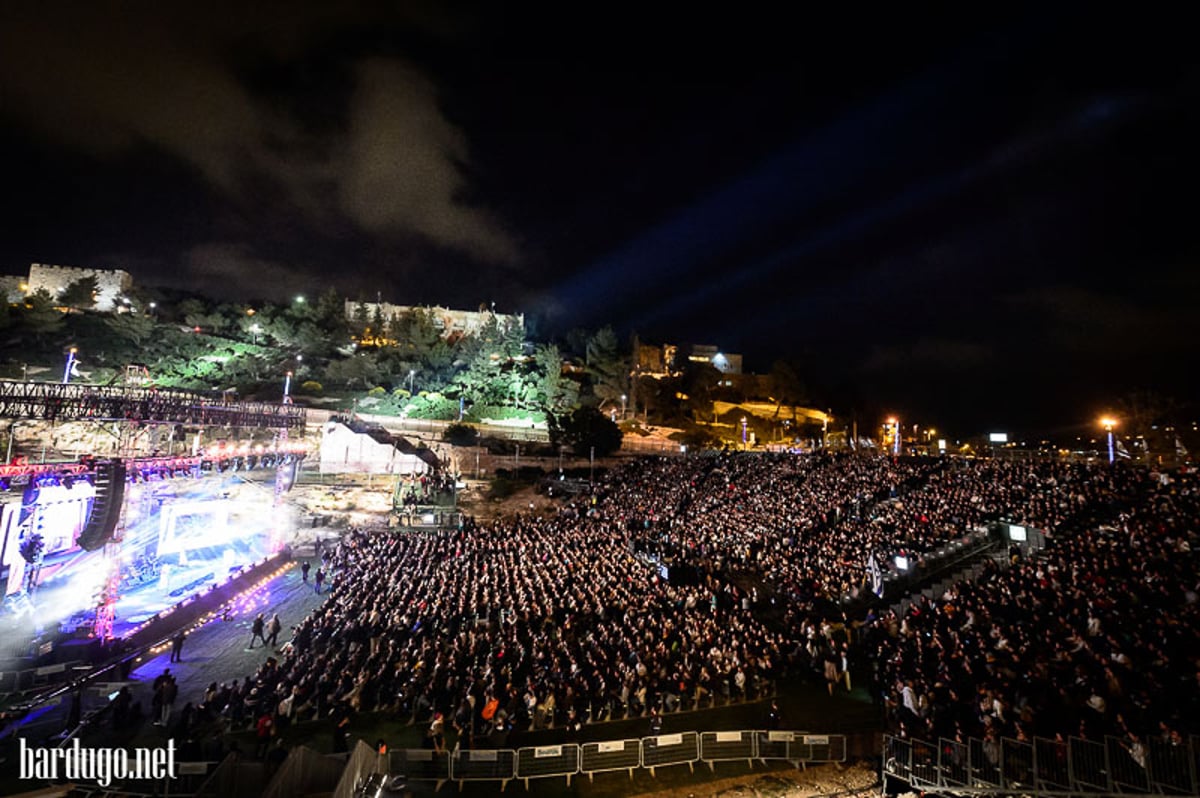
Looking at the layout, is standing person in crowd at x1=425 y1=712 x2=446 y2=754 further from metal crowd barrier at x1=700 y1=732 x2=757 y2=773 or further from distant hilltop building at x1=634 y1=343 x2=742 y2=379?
distant hilltop building at x1=634 y1=343 x2=742 y2=379

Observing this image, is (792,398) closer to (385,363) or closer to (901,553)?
(385,363)

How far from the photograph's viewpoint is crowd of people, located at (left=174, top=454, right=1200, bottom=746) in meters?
9.88

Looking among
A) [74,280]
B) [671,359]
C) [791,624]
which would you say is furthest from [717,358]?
[74,280]

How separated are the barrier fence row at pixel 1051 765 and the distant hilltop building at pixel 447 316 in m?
83.1

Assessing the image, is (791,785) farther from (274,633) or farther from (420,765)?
(274,633)

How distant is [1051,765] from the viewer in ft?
25.6

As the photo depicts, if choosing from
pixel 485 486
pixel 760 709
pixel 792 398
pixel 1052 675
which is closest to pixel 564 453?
pixel 485 486

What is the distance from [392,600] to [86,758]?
25.2 ft

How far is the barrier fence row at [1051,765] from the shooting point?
7.06 m

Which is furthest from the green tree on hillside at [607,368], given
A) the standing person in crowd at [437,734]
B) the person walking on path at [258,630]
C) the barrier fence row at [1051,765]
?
the barrier fence row at [1051,765]

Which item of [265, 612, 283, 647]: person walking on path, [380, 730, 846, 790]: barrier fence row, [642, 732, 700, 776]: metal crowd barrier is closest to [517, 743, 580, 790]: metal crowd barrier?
[380, 730, 846, 790]: barrier fence row

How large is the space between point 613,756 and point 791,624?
739 centimetres

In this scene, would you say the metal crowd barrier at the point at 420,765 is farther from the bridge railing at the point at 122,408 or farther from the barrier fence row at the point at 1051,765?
the bridge railing at the point at 122,408

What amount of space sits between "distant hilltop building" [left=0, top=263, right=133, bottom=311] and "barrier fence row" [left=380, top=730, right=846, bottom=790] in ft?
313
